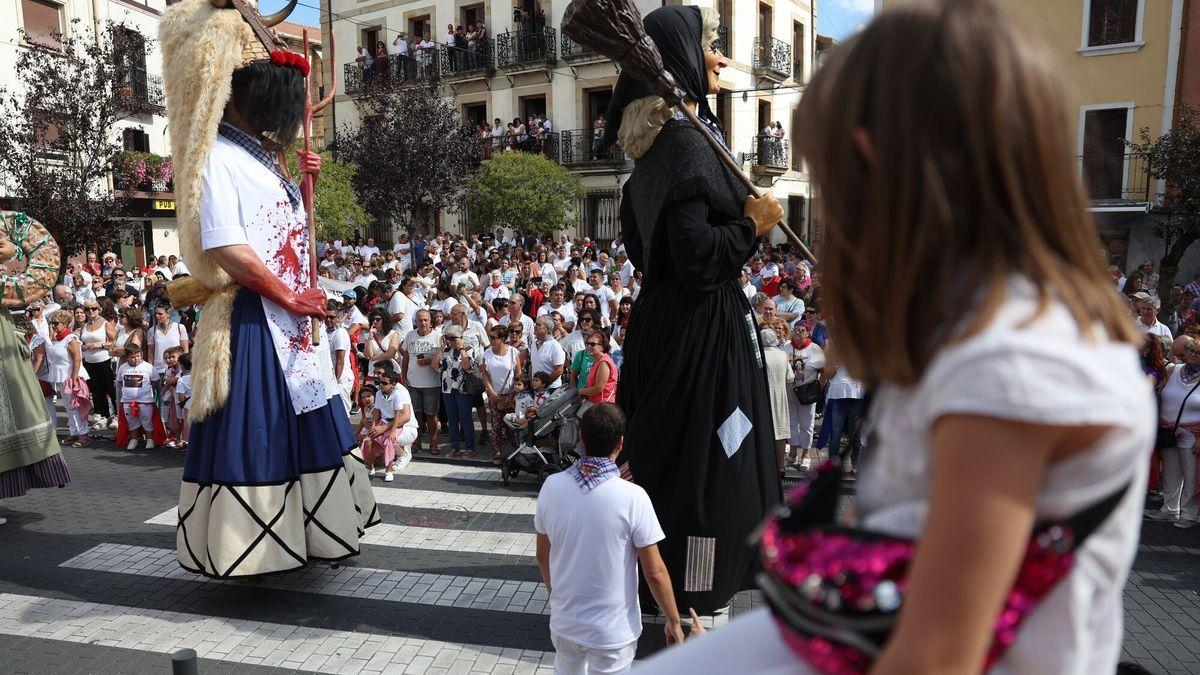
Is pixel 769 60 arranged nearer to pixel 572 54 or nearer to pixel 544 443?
pixel 572 54

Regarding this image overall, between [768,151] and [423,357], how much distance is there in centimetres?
2056

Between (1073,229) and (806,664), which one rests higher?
(1073,229)

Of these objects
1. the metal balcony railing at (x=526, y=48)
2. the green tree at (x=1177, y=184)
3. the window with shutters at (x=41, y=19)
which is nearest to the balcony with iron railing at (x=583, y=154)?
the metal balcony railing at (x=526, y=48)

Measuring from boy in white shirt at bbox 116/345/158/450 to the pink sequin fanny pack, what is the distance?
9.37 m

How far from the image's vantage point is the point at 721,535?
147 inches

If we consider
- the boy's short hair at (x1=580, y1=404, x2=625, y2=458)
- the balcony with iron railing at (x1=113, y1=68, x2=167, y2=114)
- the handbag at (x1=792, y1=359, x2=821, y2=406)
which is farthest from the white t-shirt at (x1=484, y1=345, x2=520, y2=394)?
the balcony with iron railing at (x1=113, y1=68, x2=167, y2=114)

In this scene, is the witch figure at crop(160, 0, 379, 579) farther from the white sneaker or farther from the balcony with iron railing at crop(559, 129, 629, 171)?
the balcony with iron railing at crop(559, 129, 629, 171)

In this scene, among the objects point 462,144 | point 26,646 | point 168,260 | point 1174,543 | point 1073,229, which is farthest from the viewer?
point 462,144

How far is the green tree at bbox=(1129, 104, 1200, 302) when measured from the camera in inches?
620

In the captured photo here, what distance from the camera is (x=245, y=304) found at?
4.30 meters

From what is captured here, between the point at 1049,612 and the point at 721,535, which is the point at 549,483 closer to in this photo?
the point at 721,535

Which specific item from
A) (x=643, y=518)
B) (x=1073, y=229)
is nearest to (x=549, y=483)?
(x=643, y=518)

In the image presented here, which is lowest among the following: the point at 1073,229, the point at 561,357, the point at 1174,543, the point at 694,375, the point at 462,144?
the point at 1174,543

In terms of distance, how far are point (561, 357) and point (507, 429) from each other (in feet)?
3.12
